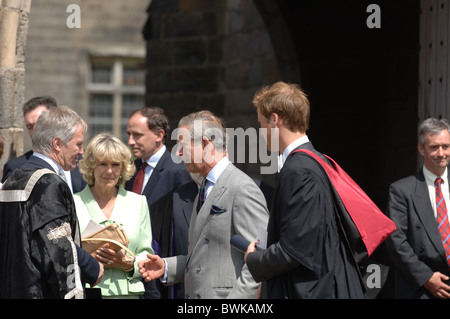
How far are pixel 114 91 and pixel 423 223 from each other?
1817 centimetres

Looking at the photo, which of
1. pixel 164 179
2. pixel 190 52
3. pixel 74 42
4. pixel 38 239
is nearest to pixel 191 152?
pixel 38 239

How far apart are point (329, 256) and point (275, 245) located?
25 cm

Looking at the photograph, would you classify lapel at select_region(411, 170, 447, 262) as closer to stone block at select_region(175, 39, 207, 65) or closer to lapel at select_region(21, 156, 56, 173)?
lapel at select_region(21, 156, 56, 173)

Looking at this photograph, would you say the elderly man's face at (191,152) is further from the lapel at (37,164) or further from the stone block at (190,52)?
the stone block at (190,52)

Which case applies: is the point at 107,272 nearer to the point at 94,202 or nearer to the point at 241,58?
the point at 94,202

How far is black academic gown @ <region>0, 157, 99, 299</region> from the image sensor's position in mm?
4438

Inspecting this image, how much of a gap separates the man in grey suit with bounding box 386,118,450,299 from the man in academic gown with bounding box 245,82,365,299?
1.68m

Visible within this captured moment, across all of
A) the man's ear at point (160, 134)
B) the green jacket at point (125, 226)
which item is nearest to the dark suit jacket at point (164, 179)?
the man's ear at point (160, 134)

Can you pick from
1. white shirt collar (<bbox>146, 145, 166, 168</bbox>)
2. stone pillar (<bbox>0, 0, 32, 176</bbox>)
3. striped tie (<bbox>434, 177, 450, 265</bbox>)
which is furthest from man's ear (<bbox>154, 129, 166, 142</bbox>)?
striped tie (<bbox>434, 177, 450, 265</bbox>)

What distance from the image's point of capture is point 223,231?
185 inches

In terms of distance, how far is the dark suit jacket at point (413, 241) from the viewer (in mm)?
5980

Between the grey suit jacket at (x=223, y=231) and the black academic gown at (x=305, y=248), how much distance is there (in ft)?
1.03

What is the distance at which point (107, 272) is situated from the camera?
5.41 meters
